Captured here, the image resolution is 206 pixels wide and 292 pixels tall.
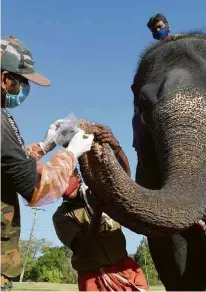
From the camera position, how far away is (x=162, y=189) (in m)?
3.81

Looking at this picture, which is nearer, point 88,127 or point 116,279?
point 88,127

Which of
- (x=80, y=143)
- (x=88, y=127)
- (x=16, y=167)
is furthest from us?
(x=88, y=127)

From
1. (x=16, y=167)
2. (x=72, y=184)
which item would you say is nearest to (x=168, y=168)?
(x=72, y=184)

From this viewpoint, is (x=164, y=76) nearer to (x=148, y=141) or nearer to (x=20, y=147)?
(x=148, y=141)

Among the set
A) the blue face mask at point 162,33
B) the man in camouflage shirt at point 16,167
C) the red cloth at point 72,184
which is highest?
the blue face mask at point 162,33

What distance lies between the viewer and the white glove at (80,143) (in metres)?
3.14

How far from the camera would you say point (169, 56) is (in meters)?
5.50

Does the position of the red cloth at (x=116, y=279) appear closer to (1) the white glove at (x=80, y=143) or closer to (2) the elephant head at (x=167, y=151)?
(2) the elephant head at (x=167, y=151)

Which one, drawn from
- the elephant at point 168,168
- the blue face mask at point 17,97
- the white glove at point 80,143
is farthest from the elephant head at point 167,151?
the blue face mask at point 17,97

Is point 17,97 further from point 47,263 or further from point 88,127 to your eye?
point 47,263

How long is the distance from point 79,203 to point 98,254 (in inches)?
17.5

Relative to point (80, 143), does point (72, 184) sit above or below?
below

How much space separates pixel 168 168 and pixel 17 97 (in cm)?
159

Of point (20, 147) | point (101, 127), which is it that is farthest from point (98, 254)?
point (20, 147)
